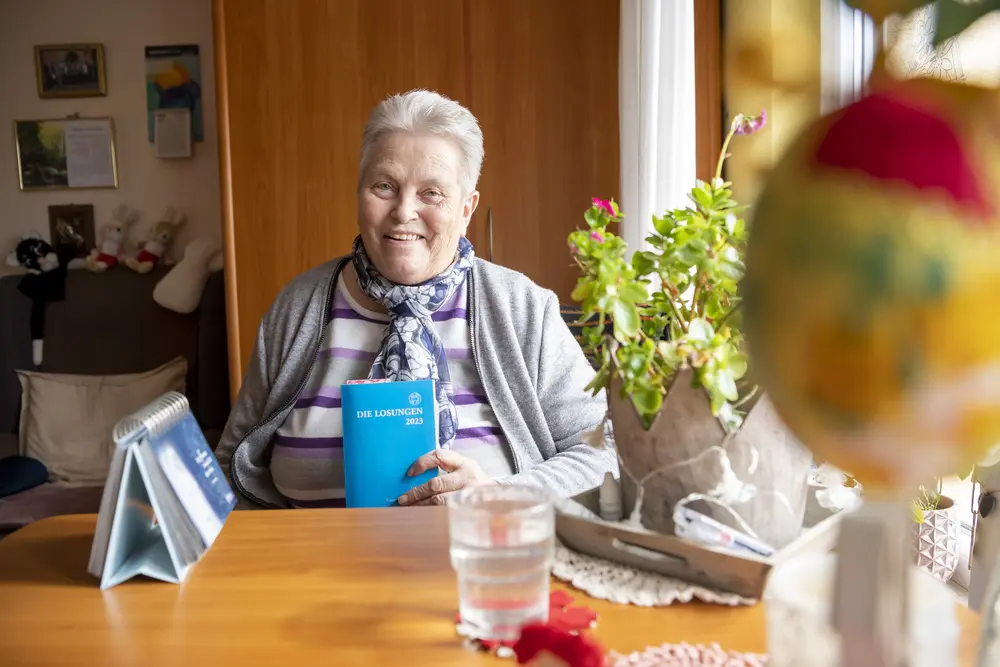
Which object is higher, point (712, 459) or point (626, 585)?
point (712, 459)

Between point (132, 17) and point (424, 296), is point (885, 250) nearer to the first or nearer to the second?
point (424, 296)

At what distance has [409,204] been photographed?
1585 millimetres

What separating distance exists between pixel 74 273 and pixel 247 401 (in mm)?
2341

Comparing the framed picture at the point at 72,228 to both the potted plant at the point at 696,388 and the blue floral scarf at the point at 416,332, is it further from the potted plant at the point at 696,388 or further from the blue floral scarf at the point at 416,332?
the potted plant at the point at 696,388

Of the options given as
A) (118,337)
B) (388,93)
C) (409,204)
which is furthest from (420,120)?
(118,337)

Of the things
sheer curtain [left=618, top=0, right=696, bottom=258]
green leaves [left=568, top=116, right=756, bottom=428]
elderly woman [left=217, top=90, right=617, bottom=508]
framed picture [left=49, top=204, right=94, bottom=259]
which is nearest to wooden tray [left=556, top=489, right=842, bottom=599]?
green leaves [left=568, top=116, right=756, bottom=428]

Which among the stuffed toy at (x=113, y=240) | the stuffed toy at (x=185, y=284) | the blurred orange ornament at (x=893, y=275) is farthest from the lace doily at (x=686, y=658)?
the stuffed toy at (x=113, y=240)

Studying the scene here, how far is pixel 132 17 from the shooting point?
3.68 metres

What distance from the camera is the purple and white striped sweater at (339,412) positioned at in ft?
4.76

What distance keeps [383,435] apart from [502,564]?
19.6 inches

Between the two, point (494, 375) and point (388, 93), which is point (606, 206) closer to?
point (494, 375)

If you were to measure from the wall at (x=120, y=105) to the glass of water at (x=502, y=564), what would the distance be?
10.9 feet

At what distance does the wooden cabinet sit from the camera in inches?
117

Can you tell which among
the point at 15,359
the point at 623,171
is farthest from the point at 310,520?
the point at 15,359
